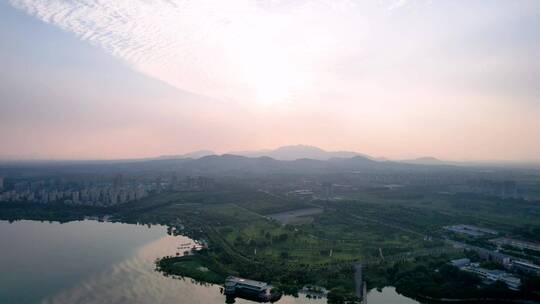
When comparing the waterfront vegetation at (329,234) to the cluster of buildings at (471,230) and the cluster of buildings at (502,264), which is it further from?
the cluster of buildings at (471,230)

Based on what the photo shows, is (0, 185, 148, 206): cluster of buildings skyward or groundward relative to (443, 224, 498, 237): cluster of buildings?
skyward

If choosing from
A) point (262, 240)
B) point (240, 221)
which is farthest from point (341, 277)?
point (240, 221)

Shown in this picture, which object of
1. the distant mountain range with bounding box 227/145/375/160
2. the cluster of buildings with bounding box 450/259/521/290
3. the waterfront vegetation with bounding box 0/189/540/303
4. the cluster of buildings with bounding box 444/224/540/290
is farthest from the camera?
the distant mountain range with bounding box 227/145/375/160

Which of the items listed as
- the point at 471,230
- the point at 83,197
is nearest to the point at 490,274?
the point at 471,230

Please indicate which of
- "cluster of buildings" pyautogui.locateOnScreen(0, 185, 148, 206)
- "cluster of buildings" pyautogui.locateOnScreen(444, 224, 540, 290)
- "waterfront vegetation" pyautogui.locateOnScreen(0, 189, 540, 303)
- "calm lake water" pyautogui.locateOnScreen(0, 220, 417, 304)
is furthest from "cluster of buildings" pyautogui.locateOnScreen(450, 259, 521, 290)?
"cluster of buildings" pyautogui.locateOnScreen(0, 185, 148, 206)

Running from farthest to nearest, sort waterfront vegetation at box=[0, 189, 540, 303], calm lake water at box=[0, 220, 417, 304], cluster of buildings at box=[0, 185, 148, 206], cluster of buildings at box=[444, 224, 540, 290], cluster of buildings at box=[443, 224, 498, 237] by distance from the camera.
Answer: cluster of buildings at box=[0, 185, 148, 206], cluster of buildings at box=[443, 224, 498, 237], waterfront vegetation at box=[0, 189, 540, 303], cluster of buildings at box=[444, 224, 540, 290], calm lake water at box=[0, 220, 417, 304]

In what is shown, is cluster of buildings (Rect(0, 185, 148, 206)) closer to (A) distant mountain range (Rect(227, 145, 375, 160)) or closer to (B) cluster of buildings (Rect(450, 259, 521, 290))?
(B) cluster of buildings (Rect(450, 259, 521, 290))

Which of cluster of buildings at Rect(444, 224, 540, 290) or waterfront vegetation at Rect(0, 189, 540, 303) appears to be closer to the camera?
cluster of buildings at Rect(444, 224, 540, 290)
